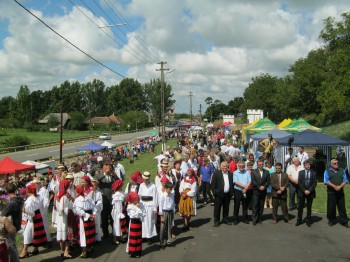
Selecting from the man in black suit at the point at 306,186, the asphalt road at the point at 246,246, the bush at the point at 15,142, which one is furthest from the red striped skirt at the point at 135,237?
the bush at the point at 15,142

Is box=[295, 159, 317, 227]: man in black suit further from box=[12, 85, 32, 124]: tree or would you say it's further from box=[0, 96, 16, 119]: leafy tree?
box=[0, 96, 16, 119]: leafy tree

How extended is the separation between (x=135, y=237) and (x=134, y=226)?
0.21 m

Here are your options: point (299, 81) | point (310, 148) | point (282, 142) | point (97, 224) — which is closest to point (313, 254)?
point (97, 224)

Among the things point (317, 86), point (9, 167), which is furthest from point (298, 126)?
point (317, 86)

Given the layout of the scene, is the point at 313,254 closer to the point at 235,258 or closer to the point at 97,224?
the point at 235,258

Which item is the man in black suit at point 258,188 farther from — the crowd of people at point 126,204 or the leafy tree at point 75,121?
the leafy tree at point 75,121

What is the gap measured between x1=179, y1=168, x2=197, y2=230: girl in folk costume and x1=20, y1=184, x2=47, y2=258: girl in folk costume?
10.8ft

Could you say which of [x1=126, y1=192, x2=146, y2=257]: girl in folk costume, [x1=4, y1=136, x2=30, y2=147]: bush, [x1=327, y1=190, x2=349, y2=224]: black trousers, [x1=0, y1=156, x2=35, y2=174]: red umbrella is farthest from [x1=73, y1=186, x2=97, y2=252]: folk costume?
[x1=4, y1=136, x2=30, y2=147]: bush

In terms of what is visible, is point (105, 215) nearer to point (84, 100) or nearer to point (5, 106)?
point (84, 100)

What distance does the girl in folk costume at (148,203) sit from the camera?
26.0 ft

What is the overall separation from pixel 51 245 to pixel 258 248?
14.5ft

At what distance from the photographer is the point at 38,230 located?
7664 millimetres

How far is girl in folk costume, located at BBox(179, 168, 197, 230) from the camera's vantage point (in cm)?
927

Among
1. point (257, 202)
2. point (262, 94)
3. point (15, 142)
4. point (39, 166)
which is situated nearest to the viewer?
point (257, 202)
